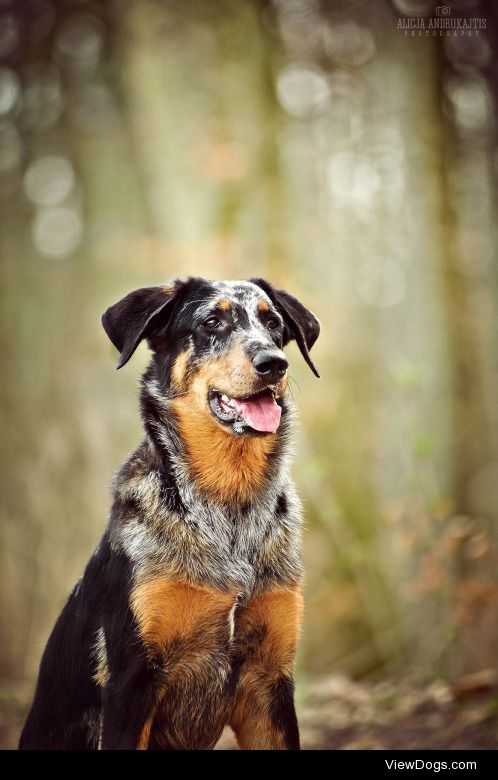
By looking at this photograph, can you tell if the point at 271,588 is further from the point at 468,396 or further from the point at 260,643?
the point at 468,396

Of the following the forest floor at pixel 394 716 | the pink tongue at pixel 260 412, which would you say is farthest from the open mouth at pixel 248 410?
the forest floor at pixel 394 716

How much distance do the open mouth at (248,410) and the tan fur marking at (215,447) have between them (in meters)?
0.05

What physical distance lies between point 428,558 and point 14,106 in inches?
247

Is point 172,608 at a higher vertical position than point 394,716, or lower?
higher

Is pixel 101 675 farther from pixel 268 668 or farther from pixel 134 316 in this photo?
pixel 134 316

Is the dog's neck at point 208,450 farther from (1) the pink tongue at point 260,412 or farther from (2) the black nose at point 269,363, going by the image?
(2) the black nose at point 269,363

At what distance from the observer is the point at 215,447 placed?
3352 millimetres

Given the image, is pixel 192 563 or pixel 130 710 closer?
pixel 130 710

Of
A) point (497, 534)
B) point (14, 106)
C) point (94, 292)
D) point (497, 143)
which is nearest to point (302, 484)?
point (497, 534)

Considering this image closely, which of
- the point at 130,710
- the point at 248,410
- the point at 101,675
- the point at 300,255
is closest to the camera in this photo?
the point at 130,710

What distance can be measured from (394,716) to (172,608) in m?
3.40

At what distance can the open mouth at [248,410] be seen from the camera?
3.20 metres

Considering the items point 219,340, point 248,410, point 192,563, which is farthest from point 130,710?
point 219,340

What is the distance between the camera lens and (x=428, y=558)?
243 inches
